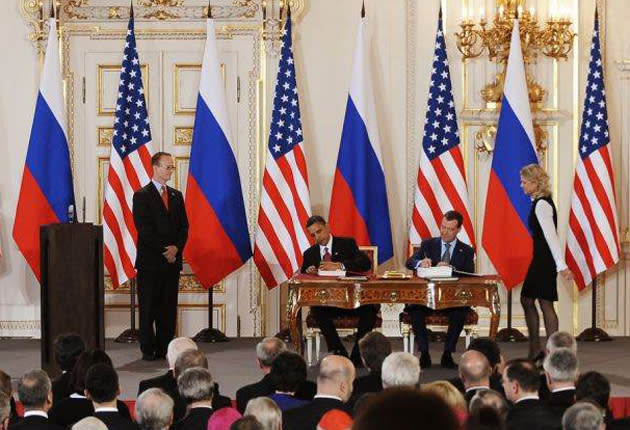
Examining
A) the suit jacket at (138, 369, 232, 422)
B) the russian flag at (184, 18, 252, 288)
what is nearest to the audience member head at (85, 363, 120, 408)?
the suit jacket at (138, 369, 232, 422)

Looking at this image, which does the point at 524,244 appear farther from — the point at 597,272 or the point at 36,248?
the point at 36,248

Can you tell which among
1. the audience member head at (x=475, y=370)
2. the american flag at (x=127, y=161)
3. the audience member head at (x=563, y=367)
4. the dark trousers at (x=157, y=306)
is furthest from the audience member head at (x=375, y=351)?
the american flag at (x=127, y=161)

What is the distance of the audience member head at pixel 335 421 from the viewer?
391cm

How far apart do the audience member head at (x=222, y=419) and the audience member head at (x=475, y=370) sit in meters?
1.07

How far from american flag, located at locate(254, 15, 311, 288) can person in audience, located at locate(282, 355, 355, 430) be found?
5.22 metres

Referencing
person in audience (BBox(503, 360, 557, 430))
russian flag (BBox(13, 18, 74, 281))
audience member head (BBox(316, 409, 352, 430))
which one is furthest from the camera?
russian flag (BBox(13, 18, 74, 281))

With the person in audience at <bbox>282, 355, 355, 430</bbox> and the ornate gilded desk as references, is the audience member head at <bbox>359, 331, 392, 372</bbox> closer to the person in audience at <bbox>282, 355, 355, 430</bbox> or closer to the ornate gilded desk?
the person in audience at <bbox>282, 355, 355, 430</bbox>

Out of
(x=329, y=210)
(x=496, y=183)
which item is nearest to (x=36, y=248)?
(x=329, y=210)

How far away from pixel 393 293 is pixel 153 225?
1.90m

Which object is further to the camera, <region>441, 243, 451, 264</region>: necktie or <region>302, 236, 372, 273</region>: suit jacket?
<region>302, 236, 372, 273</region>: suit jacket

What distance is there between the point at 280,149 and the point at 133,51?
1.42 meters

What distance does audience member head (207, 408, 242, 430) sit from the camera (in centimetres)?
403

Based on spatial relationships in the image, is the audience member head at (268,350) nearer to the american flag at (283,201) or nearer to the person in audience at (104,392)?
the person in audience at (104,392)

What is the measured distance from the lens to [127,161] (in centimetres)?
951
